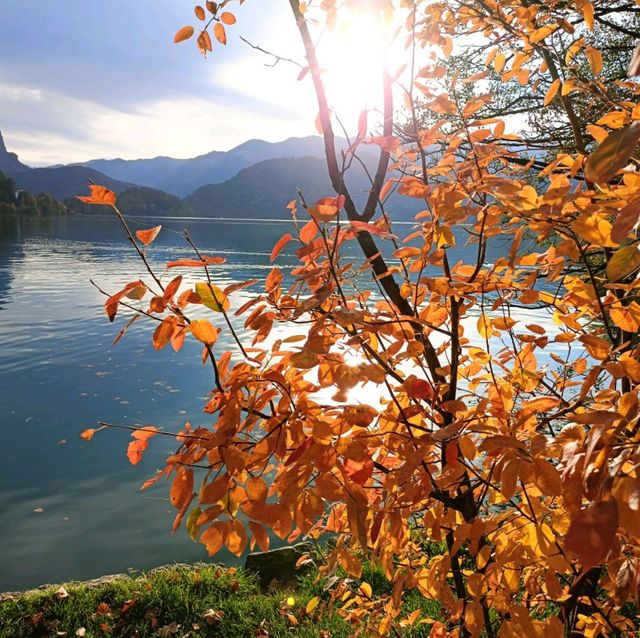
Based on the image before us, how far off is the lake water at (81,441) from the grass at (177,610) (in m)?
1.46

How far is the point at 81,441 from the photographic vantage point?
965 centimetres

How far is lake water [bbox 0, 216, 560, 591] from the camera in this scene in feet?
21.2

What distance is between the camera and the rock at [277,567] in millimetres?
5438

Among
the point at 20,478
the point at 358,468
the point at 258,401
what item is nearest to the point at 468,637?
the point at 358,468

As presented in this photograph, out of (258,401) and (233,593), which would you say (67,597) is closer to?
(233,593)

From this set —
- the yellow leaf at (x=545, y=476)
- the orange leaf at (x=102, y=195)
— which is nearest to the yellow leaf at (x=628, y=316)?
the yellow leaf at (x=545, y=476)

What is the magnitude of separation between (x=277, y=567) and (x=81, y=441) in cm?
583

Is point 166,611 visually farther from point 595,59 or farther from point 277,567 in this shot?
point 595,59

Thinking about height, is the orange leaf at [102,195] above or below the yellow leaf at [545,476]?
above

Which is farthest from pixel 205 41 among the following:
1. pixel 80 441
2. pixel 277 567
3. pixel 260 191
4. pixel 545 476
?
pixel 260 191

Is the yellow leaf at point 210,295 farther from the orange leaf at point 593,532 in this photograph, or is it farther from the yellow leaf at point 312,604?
the yellow leaf at point 312,604

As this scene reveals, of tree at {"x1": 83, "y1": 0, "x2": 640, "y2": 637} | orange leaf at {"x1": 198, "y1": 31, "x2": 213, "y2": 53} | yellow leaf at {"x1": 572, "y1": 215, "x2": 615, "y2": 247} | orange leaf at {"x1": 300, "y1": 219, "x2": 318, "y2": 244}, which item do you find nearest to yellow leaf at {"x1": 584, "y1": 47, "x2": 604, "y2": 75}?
tree at {"x1": 83, "y1": 0, "x2": 640, "y2": 637}

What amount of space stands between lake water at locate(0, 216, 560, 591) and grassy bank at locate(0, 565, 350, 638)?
1.46 metres

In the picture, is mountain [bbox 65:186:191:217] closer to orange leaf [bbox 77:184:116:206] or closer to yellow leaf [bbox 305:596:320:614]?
yellow leaf [bbox 305:596:320:614]
